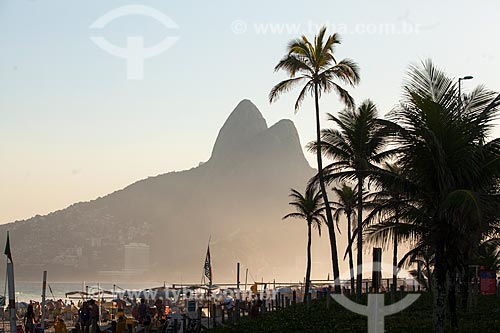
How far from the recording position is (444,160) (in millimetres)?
21359

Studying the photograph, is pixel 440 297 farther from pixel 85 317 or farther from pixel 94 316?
pixel 85 317

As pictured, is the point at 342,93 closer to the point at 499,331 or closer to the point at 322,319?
the point at 322,319

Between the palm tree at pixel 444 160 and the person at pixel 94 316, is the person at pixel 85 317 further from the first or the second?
the palm tree at pixel 444 160

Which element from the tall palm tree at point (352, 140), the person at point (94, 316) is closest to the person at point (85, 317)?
the person at point (94, 316)

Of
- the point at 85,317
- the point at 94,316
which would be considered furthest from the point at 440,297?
the point at 85,317

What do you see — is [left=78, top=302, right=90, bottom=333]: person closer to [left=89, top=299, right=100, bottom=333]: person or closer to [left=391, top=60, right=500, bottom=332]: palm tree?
[left=89, top=299, right=100, bottom=333]: person

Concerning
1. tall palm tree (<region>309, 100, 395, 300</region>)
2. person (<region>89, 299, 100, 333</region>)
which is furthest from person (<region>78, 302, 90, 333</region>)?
tall palm tree (<region>309, 100, 395, 300</region>)

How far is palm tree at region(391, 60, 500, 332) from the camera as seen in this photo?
21125 mm

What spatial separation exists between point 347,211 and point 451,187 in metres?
28.4

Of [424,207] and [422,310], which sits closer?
[424,207]

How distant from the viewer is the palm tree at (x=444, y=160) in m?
21.1

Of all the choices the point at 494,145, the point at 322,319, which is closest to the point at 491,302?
the point at 322,319

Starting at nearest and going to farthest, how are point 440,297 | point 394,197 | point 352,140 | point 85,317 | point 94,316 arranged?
point 440,297, point 394,197, point 94,316, point 85,317, point 352,140

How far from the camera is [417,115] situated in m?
22.1
